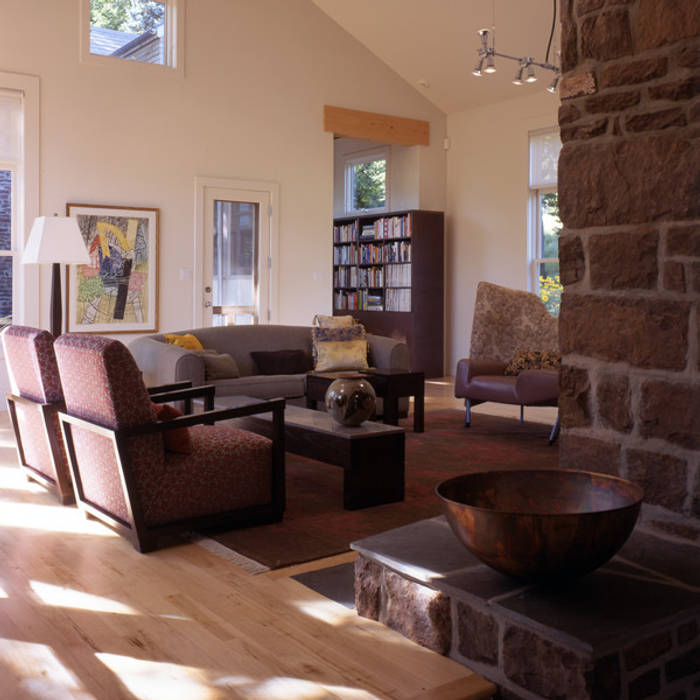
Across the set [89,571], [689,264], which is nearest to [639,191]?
[689,264]

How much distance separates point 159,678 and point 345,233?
31.4 ft

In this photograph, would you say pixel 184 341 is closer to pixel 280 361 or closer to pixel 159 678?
pixel 280 361

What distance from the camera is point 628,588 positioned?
7.77ft

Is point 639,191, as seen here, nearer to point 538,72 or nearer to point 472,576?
point 472,576

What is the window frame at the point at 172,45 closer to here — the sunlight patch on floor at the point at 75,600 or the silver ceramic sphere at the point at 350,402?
the silver ceramic sphere at the point at 350,402

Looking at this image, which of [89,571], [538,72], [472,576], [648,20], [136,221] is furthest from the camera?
[538,72]

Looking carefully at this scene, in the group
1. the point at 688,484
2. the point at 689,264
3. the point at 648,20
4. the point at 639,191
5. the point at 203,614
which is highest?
the point at 648,20

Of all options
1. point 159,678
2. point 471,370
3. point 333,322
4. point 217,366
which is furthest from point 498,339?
point 159,678

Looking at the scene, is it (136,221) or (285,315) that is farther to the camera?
(285,315)

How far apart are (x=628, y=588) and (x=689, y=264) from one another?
98 centimetres

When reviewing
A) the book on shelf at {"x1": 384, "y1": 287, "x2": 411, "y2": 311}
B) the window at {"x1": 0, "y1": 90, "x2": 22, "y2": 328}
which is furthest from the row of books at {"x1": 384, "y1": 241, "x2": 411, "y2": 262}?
the window at {"x1": 0, "y1": 90, "x2": 22, "y2": 328}

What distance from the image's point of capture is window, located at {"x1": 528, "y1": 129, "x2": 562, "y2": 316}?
9.58 m

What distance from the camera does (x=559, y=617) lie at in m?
2.18

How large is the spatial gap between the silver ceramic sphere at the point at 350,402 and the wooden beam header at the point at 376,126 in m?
5.89
